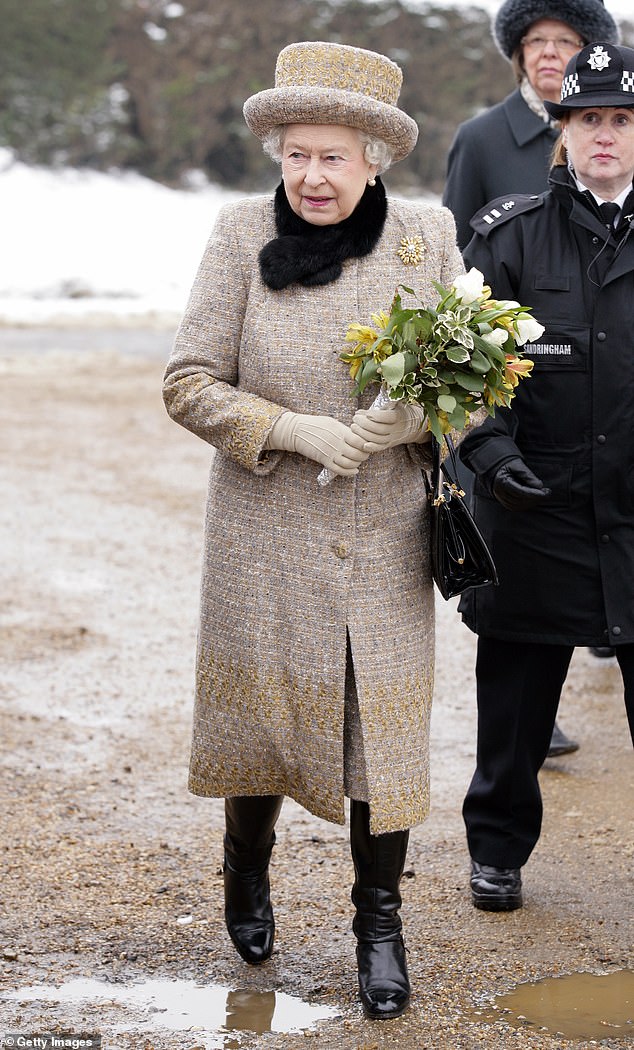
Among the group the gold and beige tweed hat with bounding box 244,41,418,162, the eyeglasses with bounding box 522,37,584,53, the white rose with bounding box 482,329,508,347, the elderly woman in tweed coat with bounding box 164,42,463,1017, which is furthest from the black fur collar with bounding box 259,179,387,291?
the eyeglasses with bounding box 522,37,584,53

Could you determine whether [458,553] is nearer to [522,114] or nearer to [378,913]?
[378,913]

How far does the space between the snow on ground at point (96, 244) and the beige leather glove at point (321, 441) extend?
1759 cm

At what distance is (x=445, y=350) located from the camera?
3.01 m

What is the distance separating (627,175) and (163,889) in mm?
2177

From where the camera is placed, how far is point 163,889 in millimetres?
4031

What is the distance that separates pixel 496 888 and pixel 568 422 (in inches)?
48.2

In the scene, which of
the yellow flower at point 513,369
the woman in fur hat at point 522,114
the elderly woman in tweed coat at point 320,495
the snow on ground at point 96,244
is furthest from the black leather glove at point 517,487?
the snow on ground at point 96,244

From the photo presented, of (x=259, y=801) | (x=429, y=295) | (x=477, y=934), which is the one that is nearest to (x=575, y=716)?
(x=477, y=934)

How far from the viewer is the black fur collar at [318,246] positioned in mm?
3211

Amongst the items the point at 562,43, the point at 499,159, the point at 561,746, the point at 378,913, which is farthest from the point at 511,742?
the point at 562,43

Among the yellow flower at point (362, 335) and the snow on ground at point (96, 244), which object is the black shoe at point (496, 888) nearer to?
the yellow flower at point (362, 335)

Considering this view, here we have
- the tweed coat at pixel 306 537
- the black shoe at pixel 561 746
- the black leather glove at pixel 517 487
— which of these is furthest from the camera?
the black shoe at pixel 561 746

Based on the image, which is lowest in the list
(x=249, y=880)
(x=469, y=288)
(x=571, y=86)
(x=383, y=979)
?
(x=383, y=979)

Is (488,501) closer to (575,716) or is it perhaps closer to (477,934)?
(477,934)
